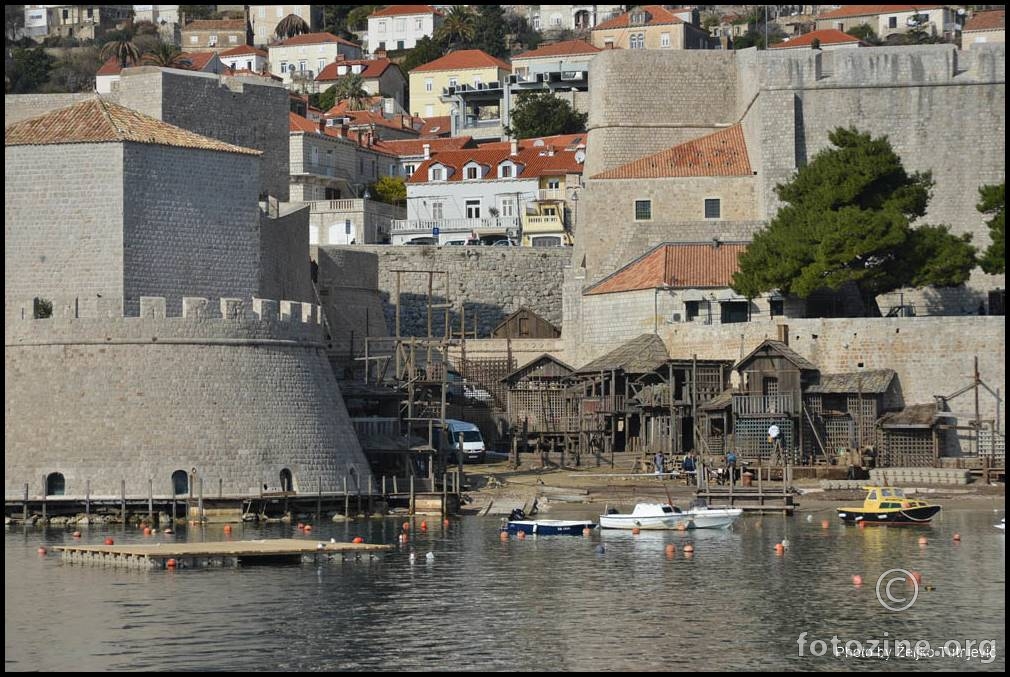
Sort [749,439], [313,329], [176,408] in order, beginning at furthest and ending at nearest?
[749,439] < [313,329] < [176,408]

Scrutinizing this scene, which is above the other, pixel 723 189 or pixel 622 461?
pixel 723 189

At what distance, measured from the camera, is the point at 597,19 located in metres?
142

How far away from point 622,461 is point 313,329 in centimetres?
1247

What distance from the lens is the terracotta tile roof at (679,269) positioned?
60.3 m

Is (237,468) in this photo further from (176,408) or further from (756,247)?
(756,247)

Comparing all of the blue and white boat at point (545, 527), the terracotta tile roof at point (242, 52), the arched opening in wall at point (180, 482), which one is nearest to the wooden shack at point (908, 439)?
the blue and white boat at point (545, 527)

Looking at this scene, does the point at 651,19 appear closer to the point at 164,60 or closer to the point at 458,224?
the point at 164,60

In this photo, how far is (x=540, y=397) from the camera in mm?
60469

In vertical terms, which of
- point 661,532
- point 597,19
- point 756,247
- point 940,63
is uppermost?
point 597,19

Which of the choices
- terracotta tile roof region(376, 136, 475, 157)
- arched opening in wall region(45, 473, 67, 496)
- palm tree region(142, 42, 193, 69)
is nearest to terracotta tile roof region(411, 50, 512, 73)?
palm tree region(142, 42, 193, 69)

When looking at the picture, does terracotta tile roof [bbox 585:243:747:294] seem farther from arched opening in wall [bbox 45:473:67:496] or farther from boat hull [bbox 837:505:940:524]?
arched opening in wall [bbox 45:473:67:496]

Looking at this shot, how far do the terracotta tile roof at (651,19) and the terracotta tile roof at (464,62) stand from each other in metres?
8.80

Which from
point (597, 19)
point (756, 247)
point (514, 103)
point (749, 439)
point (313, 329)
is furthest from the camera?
point (597, 19)

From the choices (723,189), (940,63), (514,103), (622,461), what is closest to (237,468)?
(622,461)
